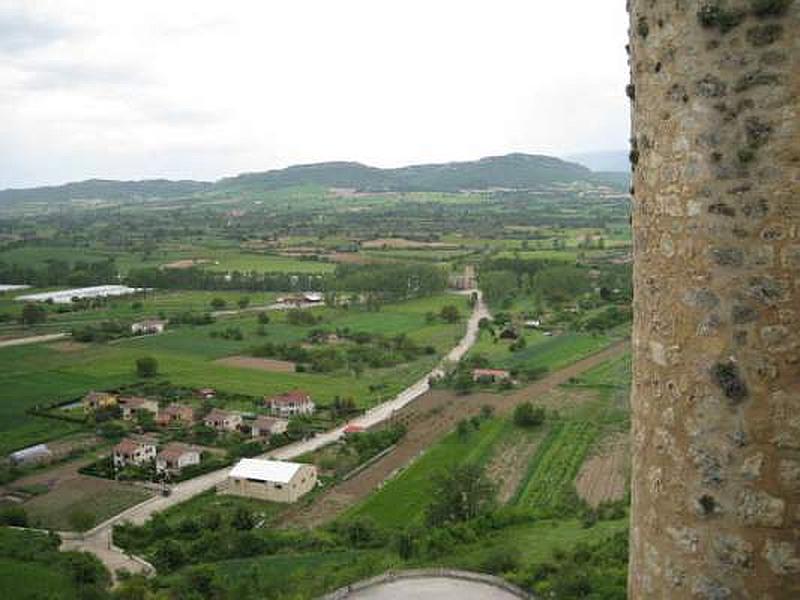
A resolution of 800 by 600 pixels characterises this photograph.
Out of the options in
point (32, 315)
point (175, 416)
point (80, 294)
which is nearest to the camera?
point (175, 416)

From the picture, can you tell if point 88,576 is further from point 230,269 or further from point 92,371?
point 230,269

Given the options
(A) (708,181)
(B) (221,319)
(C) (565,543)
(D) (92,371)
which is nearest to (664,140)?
(A) (708,181)

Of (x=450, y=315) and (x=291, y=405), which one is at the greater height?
(x=450, y=315)

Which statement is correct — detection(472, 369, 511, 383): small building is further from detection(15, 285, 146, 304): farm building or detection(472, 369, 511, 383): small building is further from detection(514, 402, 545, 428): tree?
detection(15, 285, 146, 304): farm building

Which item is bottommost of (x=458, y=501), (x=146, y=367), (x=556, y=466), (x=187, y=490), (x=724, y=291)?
(x=187, y=490)

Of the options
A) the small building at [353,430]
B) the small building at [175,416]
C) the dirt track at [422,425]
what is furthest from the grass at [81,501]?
the small building at [353,430]

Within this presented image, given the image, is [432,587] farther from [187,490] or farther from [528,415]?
[528,415]

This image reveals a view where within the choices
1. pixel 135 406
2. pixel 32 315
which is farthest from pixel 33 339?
pixel 135 406
